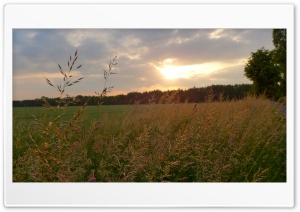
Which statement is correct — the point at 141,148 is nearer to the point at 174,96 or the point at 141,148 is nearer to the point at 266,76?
the point at 174,96

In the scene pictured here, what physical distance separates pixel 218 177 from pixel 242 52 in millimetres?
1541

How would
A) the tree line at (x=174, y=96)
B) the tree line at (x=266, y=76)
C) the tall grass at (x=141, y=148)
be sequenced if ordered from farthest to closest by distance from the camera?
the tree line at (x=266, y=76) → the tree line at (x=174, y=96) → the tall grass at (x=141, y=148)

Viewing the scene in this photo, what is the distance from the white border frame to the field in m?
0.10

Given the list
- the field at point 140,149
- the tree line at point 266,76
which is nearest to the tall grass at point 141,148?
the field at point 140,149

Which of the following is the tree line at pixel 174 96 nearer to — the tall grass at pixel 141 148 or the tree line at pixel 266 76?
the tall grass at pixel 141 148

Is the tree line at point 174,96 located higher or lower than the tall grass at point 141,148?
higher
